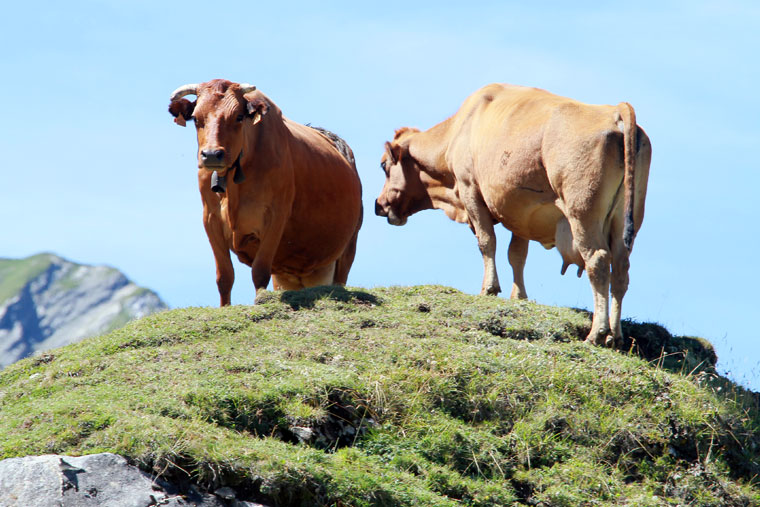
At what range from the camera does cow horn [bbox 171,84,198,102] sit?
1269cm

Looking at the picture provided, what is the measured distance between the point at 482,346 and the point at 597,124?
2.88 metres

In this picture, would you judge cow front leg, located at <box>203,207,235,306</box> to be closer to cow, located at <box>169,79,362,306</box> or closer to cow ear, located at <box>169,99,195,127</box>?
cow, located at <box>169,79,362,306</box>

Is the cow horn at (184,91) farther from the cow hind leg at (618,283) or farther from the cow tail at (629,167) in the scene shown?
the cow hind leg at (618,283)

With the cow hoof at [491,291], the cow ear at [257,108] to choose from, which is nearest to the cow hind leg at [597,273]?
the cow hoof at [491,291]

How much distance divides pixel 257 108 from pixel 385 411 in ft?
16.1

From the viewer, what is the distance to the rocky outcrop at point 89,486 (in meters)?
7.37

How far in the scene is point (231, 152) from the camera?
12.2 meters

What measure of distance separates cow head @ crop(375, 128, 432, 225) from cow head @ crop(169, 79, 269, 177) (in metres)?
3.96

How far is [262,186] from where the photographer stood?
509 inches

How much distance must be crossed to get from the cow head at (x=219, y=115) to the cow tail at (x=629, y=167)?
4.33 m

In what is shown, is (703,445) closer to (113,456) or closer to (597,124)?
(597,124)

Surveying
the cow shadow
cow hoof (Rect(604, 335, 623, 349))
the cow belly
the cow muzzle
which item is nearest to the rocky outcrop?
the cow shadow

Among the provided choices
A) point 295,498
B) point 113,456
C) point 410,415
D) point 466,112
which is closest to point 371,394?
point 410,415

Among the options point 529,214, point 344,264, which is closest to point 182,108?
point 344,264
